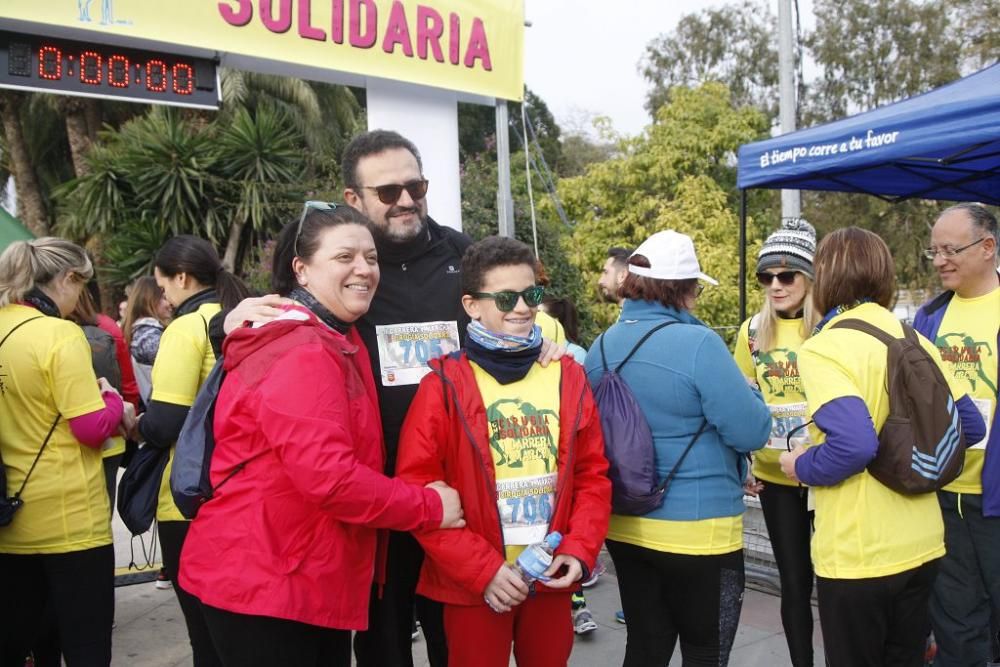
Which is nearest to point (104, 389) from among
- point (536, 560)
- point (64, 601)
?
point (64, 601)

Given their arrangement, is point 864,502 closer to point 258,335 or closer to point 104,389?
point 258,335

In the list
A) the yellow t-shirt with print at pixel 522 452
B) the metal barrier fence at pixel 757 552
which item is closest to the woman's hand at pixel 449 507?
the yellow t-shirt with print at pixel 522 452

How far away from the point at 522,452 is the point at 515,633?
1.94 ft

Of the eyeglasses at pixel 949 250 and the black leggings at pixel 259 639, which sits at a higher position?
the eyeglasses at pixel 949 250

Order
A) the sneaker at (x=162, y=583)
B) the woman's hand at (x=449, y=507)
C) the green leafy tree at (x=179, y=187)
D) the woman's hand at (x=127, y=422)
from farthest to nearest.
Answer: the green leafy tree at (x=179, y=187) < the sneaker at (x=162, y=583) < the woman's hand at (x=127, y=422) < the woman's hand at (x=449, y=507)

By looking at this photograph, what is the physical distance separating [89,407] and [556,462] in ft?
5.76

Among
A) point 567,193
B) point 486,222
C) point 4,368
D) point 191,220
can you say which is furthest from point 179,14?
point 567,193

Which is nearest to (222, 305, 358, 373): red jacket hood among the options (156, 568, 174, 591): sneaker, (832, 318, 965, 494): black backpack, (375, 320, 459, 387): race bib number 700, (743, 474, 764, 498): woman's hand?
(375, 320, 459, 387): race bib number 700

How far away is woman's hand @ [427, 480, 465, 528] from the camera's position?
7.27 ft

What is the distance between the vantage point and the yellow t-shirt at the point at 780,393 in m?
3.37

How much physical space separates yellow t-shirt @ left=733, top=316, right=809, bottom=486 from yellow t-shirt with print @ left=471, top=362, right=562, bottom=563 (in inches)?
52.9

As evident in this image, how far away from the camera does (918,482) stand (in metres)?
2.45

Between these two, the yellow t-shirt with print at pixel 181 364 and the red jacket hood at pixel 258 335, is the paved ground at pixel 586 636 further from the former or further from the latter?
the red jacket hood at pixel 258 335

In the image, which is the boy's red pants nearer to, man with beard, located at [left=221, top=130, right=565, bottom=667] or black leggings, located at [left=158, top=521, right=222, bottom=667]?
man with beard, located at [left=221, top=130, right=565, bottom=667]
